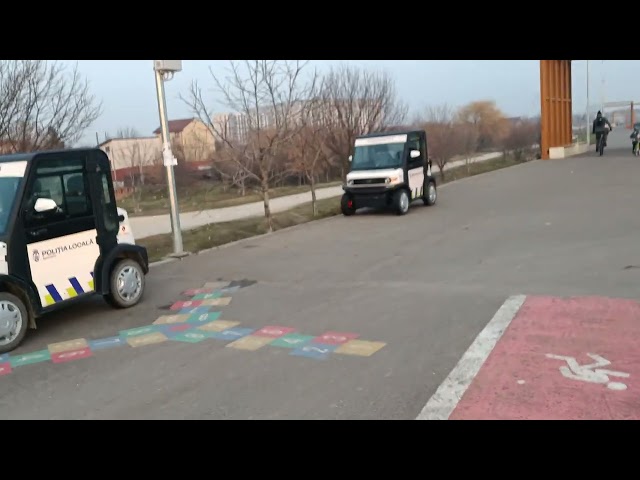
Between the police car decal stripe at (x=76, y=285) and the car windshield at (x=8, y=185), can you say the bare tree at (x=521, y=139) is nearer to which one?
the police car decal stripe at (x=76, y=285)

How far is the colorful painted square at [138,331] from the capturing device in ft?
20.6

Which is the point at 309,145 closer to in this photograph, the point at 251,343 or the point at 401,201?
the point at 401,201

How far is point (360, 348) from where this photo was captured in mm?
5363

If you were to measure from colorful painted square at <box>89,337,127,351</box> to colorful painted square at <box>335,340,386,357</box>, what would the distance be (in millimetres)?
2434

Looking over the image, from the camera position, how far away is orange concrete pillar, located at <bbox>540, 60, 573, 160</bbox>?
33.7 meters

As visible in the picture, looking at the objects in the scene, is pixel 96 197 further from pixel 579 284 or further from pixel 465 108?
pixel 465 108

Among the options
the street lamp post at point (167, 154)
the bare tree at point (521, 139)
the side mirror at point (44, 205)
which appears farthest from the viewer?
the bare tree at point (521, 139)

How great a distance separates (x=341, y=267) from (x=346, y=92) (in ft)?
44.0

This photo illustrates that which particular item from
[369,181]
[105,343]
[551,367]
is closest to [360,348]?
[551,367]

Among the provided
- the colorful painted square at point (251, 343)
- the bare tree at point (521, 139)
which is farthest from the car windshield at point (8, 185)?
the bare tree at point (521, 139)

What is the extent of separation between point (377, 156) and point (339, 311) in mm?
9856

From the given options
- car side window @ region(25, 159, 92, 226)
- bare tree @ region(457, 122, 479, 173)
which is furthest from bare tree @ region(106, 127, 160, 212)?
car side window @ region(25, 159, 92, 226)

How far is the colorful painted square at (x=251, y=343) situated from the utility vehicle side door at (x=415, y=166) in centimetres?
1064

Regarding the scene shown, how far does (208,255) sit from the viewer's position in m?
11.3
